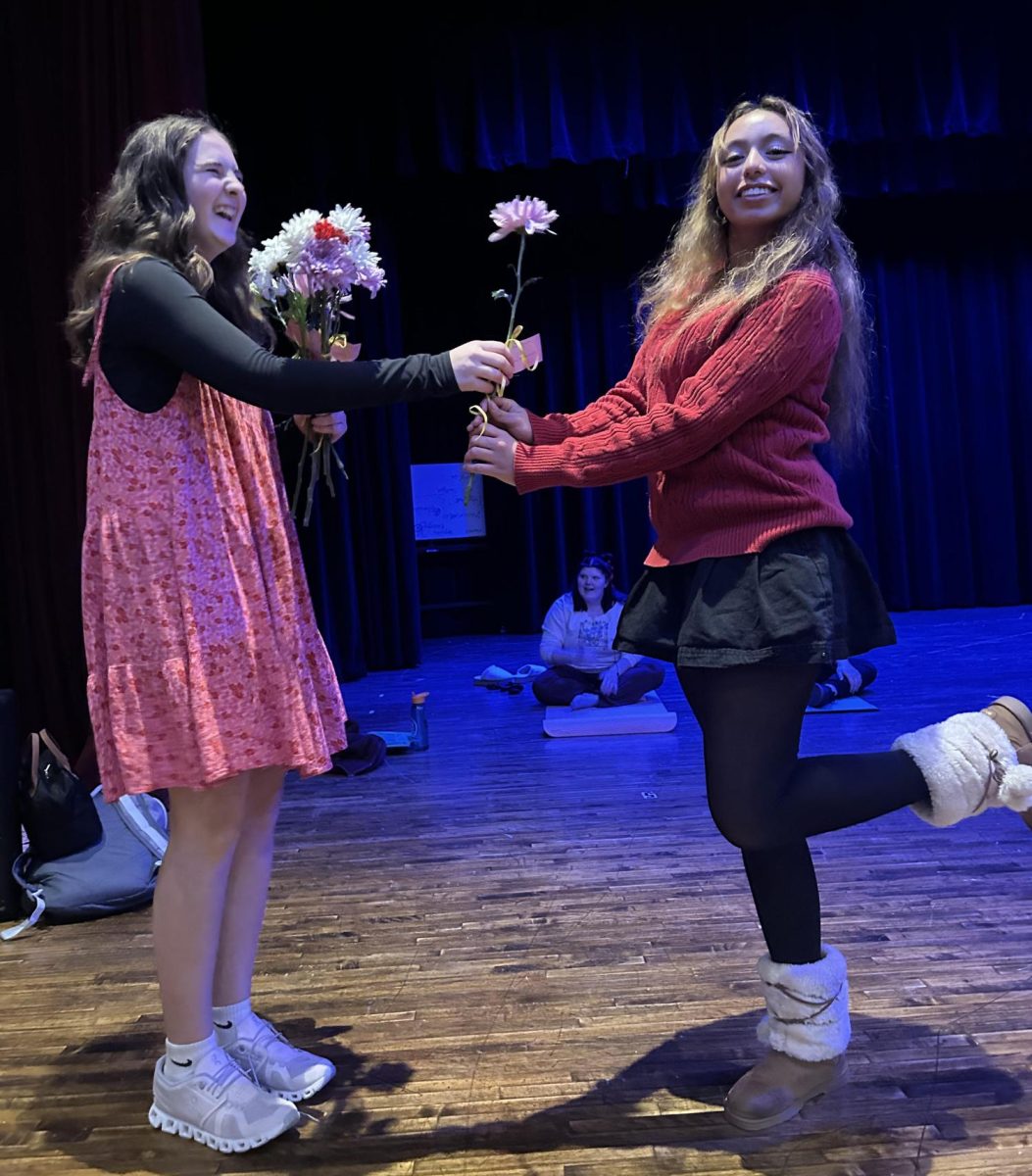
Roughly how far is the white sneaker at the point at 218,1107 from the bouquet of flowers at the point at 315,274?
84cm

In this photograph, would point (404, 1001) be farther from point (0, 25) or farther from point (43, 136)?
point (0, 25)

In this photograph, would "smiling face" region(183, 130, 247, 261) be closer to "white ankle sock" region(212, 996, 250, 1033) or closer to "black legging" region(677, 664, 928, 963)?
"black legging" region(677, 664, 928, 963)

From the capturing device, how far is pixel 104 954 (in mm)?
2436

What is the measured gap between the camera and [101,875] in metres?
2.73

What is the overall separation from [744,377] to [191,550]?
31.6 inches

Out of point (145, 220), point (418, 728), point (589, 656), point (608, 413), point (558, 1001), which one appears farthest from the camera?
point (589, 656)

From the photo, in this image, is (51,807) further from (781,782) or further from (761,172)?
(761,172)

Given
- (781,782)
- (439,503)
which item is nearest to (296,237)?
(781,782)

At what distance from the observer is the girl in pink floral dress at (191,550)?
150 centimetres

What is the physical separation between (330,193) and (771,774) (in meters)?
6.10

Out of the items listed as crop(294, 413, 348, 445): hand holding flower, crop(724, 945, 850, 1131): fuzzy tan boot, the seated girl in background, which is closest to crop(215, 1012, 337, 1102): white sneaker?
crop(724, 945, 850, 1131): fuzzy tan boot

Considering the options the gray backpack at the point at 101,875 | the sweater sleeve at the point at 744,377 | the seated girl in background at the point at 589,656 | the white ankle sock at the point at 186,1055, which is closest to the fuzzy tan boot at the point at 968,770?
the sweater sleeve at the point at 744,377

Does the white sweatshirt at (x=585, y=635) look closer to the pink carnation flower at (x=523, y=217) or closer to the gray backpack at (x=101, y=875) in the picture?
the gray backpack at (x=101, y=875)

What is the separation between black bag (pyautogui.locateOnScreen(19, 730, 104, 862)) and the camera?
9.12 ft
